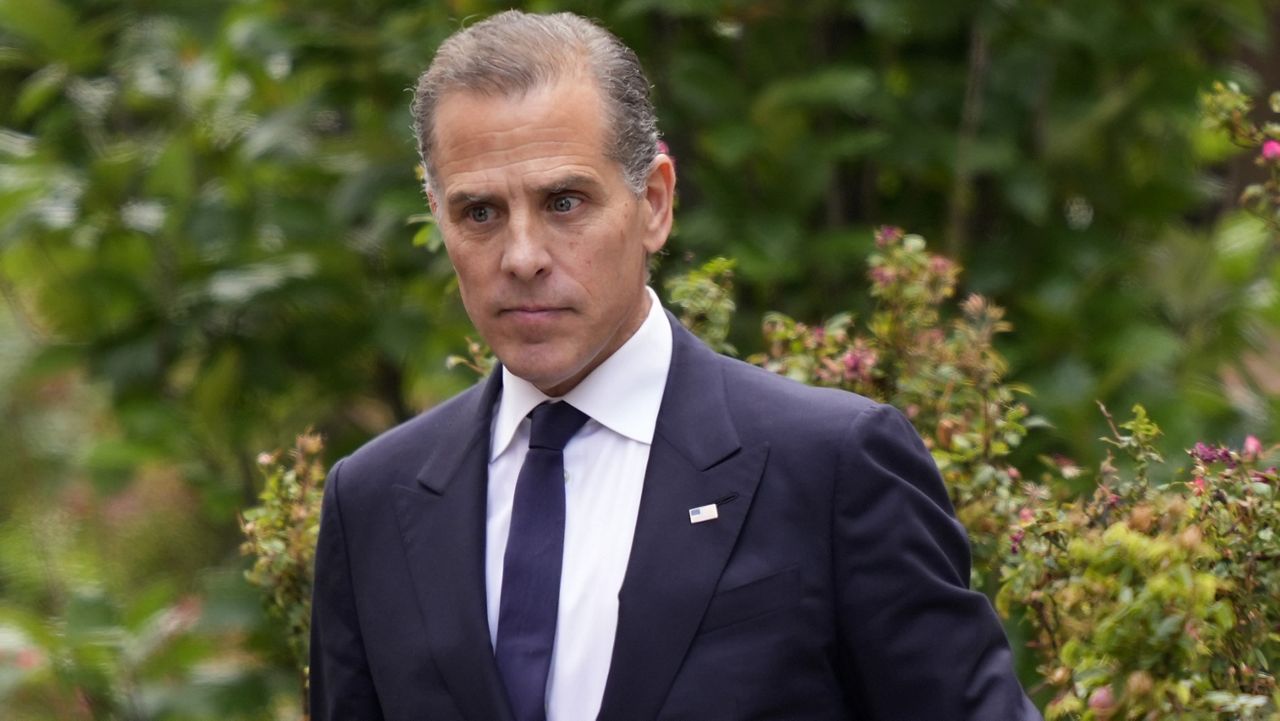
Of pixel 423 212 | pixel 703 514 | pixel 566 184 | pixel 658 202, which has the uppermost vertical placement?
pixel 566 184

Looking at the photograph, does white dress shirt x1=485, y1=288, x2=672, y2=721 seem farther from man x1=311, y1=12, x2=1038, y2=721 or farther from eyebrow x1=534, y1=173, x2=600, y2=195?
eyebrow x1=534, y1=173, x2=600, y2=195

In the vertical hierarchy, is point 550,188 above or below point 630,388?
above

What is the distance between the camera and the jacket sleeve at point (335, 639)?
2.35m

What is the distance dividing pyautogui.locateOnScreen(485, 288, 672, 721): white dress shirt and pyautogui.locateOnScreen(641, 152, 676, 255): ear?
79mm

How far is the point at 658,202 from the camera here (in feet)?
7.60

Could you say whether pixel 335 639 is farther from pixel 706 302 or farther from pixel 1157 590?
pixel 1157 590

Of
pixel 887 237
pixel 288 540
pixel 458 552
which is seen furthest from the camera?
pixel 887 237

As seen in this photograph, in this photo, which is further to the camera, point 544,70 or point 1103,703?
point 544,70

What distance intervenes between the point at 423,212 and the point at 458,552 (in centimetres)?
235

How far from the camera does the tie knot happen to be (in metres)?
2.24

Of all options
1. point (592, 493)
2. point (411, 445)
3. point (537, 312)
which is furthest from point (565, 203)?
point (411, 445)

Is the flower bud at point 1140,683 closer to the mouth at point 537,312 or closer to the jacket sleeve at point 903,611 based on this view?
the jacket sleeve at point 903,611

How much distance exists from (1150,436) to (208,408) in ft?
11.6

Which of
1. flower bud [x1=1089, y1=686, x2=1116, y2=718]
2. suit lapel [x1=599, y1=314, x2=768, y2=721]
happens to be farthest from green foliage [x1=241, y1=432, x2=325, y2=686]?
flower bud [x1=1089, y1=686, x2=1116, y2=718]
